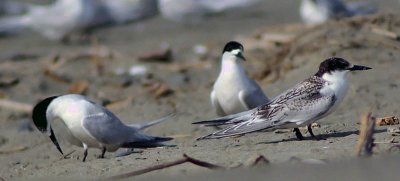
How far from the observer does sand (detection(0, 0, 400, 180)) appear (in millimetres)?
6109

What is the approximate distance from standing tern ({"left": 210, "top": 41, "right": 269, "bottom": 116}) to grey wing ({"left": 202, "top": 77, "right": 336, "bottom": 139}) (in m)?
1.00

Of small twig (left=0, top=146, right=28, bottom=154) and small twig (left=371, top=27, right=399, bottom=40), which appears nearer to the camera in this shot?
small twig (left=0, top=146, right=28, bottom=154)

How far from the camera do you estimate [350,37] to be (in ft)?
32.0

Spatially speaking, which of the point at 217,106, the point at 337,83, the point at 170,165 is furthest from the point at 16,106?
the point at 170,165

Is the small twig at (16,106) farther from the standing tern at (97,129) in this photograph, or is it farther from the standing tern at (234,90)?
the standing tern at (97,129)

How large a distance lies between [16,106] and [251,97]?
2995mm

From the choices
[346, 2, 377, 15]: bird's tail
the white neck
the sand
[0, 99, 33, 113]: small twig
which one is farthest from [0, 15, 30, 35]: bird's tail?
the white neck

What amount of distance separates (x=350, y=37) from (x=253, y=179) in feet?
15.6

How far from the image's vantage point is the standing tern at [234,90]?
8062mm

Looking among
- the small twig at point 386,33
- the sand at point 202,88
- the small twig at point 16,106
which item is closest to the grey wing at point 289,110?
the sand at point 202,88

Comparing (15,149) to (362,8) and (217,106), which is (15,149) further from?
(362,8)

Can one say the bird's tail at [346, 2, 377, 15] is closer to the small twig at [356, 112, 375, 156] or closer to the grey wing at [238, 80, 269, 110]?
the grey wing at [238, 80, 269, 110]

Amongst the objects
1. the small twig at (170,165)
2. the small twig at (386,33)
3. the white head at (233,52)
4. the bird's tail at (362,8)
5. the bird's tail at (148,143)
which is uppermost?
the bird's tail at (362,8)

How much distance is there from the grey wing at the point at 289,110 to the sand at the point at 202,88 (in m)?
0.13
